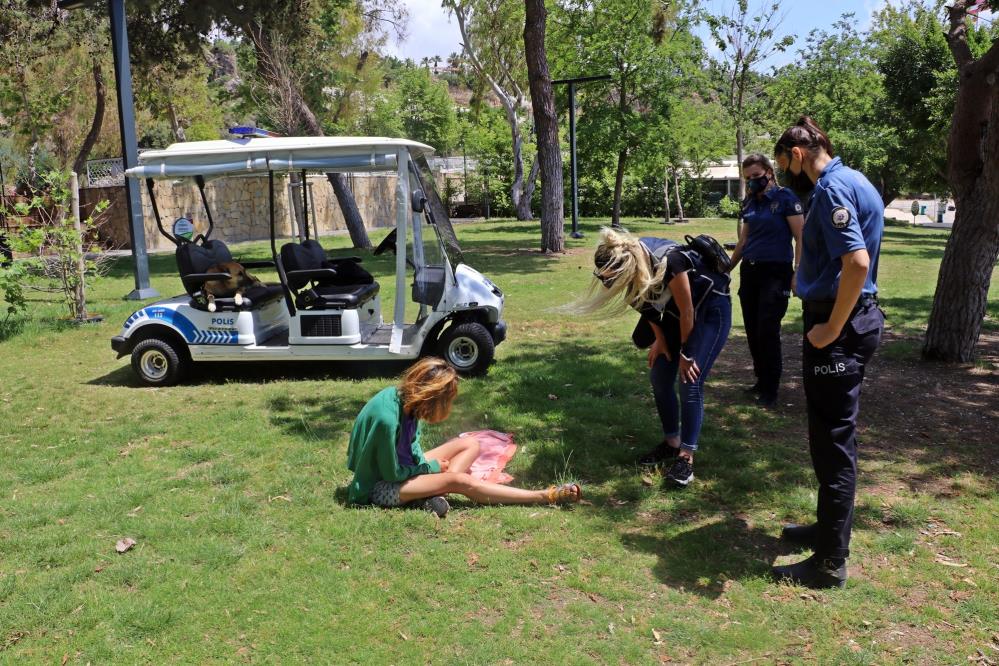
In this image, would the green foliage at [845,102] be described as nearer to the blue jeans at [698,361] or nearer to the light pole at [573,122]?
the light pole at [573,122]

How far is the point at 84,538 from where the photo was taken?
435cm

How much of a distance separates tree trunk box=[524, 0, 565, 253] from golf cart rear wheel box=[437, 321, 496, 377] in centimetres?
994

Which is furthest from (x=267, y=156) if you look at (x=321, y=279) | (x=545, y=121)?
(x=545, y=121)

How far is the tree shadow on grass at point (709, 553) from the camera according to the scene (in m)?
3.84

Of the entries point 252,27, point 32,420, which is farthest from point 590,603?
point 252,27

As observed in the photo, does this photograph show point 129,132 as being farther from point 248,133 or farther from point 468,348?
point 468,348

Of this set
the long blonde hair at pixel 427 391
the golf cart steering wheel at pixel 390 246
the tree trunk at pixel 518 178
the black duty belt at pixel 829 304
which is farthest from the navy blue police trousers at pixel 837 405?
the tree trunk at pixel 518 178

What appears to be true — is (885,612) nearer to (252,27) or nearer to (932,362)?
(932,362)

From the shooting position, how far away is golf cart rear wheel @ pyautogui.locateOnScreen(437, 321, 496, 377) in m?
7.23

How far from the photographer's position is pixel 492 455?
5.39m

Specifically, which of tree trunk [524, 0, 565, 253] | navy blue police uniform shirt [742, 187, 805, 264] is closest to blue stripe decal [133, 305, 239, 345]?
navy blue police uniform shirt [742, 187, 805, 264]

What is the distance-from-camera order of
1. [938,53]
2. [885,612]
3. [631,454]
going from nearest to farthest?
[885,612] < [631,454] < [938,53]

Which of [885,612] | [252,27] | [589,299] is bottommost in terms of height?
[885,612]

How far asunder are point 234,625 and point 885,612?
9.17 ft
